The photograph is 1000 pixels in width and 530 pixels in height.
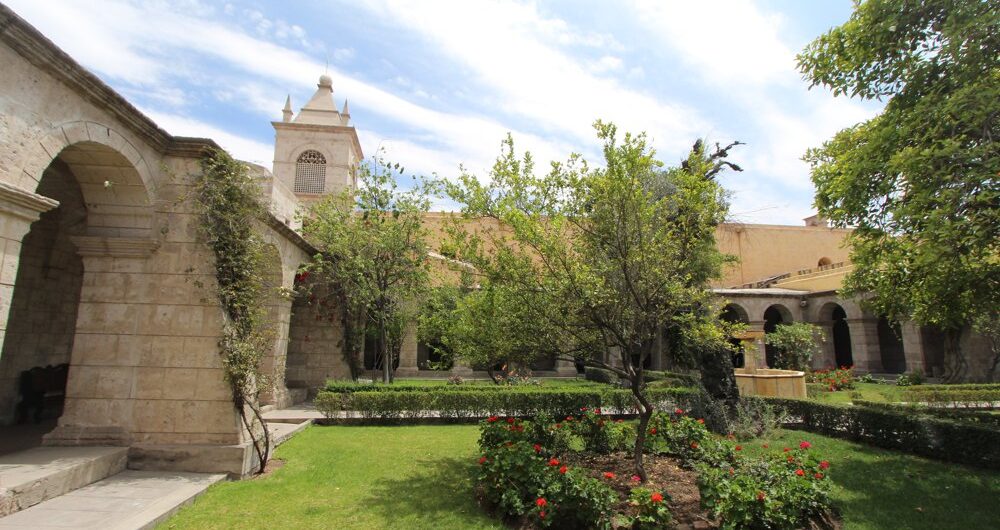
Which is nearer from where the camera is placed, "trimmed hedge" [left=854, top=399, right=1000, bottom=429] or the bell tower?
"trimmed hedge" [left=854, top=399, right=1000, bottom=429]

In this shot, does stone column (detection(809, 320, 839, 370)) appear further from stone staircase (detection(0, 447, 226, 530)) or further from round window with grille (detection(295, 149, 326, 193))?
round window with grille (detection(295, 149, 326, 193))

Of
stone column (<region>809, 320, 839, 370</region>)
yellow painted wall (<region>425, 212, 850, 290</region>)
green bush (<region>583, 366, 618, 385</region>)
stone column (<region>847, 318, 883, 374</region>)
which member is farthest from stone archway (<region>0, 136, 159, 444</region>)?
yellow painted wall (<region>425, 212, 850, 290</region>)

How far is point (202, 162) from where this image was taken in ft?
22.6

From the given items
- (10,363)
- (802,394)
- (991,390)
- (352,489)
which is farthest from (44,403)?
(991,390)

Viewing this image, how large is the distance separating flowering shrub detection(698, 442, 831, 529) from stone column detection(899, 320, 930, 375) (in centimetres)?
1889

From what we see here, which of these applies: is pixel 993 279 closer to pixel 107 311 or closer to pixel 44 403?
pixel 107 311

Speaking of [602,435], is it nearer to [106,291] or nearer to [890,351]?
[106,291]

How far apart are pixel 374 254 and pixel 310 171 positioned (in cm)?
1639

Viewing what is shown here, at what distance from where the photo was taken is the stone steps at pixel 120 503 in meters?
4.48

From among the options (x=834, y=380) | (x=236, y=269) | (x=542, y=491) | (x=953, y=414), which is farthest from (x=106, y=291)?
(x=834, y=380)

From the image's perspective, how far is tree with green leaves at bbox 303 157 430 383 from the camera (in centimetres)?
1311

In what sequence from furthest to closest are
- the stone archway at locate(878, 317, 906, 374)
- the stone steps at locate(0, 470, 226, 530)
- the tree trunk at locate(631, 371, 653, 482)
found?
the stone archway at locate(878, 317, 906, 374) → the tree trunk at locate(631, 371, 653, 482) → the stone steps at locate(0, 470, 226, 530)

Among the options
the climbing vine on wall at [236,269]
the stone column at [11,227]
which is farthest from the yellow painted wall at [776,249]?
the stone column at [11,227]

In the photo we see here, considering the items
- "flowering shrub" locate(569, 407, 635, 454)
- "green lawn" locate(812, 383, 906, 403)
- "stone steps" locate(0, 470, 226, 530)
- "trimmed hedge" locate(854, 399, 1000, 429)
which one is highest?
"trimmed hedge" locate(854, 399, 1000, 429)
